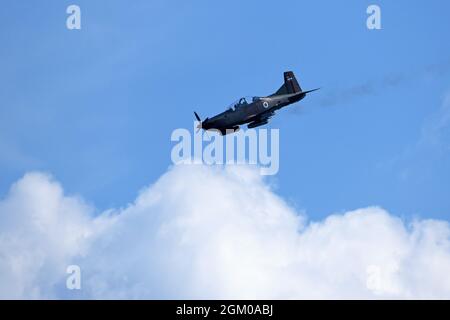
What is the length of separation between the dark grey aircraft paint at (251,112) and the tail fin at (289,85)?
23cm

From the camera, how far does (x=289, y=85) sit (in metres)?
103

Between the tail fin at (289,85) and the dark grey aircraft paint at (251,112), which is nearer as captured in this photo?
the dark grey aircraft paint at (251,112)

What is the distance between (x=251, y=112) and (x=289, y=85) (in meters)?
7.45

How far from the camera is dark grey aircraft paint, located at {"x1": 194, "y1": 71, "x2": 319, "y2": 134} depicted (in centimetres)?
9631

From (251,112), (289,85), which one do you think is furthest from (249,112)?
(289,85)

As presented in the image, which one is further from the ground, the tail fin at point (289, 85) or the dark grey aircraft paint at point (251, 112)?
the tail fin at point (289, 85)

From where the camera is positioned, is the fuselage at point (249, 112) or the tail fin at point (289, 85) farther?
the tail fin at point (289, 85)

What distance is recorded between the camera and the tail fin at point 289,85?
337 ft
